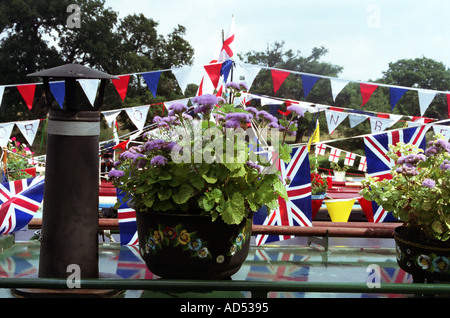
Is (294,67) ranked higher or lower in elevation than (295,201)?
higher

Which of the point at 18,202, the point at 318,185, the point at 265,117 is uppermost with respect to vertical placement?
the point at 265,117

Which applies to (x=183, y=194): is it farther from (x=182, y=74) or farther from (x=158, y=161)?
(x=182, y=74)

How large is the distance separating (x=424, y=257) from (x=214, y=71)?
8.53 m

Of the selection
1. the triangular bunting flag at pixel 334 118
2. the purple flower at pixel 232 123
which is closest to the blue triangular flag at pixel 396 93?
the triangular bunting flag at pixel 334 118

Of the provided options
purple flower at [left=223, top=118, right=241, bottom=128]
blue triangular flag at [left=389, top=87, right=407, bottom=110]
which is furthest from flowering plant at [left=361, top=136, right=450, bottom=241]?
blue triangular flag at [left=389, top=87, right=407, bottom=110]

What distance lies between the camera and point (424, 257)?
2.38 metres

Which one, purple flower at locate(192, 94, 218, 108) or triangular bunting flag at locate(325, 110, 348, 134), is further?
triangular bunting flag at locate(325, 110, 348, 134)

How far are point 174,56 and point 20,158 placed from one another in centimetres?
2983

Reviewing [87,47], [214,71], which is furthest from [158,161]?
[87,47]

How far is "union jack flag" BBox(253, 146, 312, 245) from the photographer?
3.74m

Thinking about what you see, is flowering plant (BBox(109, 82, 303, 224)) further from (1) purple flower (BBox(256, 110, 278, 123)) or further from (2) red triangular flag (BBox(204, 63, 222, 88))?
(2) red triangular flag (BBox(204, 63, 222, 88))

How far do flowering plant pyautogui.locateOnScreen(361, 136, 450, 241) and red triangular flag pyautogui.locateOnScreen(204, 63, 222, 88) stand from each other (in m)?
8.05

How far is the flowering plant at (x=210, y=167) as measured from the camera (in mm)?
2141

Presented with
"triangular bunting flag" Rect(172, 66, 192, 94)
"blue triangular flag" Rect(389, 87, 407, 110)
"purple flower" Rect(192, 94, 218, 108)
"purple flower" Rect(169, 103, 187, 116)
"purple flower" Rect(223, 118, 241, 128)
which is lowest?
"purple flower" Rect(223, 118, 241, 128)
